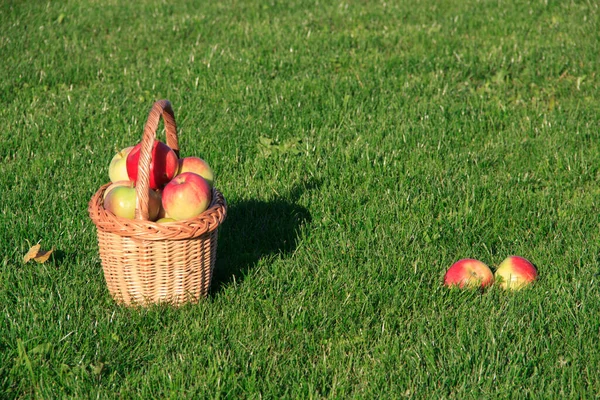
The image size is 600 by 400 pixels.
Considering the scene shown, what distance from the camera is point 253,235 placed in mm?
4586

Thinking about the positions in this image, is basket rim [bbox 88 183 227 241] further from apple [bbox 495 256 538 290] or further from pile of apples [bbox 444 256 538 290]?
apple [bbox 495 256 538 290]

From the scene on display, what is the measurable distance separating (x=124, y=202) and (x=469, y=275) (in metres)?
1.85

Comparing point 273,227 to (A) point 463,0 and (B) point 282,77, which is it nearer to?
(B) point 282,77

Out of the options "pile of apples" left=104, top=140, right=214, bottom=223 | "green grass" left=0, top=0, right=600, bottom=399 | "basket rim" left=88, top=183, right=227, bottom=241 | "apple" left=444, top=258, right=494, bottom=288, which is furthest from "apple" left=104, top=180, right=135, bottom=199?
"apple" left=444, top=258, right=494, bottom=288

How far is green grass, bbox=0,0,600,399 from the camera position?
342cm

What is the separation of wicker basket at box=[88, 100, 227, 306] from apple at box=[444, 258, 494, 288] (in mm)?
1308

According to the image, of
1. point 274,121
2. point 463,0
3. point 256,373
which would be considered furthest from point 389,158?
point 463,0

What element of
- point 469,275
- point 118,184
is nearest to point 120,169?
point 118,184

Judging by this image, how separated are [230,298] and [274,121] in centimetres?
256

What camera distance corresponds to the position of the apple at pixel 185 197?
3.55 m

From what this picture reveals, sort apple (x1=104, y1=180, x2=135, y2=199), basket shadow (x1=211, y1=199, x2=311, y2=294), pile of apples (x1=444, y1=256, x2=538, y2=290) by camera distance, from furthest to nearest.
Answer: basket shadow (x1=211, y1=199, x2=311, y2=294), pile of apples (x1=444, y1=256, x2=538, y2=290), apple (x1=104, y1=180, x2=135, y2=199)

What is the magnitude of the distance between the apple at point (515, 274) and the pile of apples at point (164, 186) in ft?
5.46

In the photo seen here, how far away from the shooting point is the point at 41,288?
3.88 meters

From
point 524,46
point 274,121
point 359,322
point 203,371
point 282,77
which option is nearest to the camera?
point 203,371
